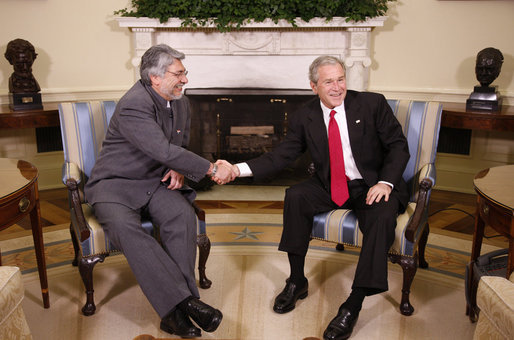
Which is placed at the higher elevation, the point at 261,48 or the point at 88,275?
the point at 261,48

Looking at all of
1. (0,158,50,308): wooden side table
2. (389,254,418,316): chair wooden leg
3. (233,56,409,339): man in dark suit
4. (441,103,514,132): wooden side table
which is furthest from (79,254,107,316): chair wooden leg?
(441,103,514,132): wooden side table

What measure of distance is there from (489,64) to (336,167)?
6.27 ft

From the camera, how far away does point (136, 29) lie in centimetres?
432

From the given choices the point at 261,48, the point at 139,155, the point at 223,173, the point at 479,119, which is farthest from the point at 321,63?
the point at 261,48

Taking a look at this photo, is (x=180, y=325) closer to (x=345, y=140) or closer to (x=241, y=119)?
(x=345, y=140)

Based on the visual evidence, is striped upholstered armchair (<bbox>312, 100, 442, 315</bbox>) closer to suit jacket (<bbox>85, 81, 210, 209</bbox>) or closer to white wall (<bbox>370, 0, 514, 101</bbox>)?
suit jacket (<bbox>85, 81, 210, 209</bbox>)

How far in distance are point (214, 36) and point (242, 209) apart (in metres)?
1.63

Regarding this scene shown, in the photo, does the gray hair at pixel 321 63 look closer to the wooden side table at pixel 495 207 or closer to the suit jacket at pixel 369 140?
the suit jacket at pixel 369 140

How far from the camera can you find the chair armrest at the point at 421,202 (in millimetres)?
2242

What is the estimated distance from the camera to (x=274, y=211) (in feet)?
12.5

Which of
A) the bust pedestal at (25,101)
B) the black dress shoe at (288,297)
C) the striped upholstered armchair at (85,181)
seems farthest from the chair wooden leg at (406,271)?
the bust pedestal at (25,101)

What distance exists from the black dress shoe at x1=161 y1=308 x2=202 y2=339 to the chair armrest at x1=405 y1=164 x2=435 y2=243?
1.05 m

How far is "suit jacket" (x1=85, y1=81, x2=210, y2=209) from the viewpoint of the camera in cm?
230

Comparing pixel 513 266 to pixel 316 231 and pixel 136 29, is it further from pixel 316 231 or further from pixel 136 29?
pixel 136 29
